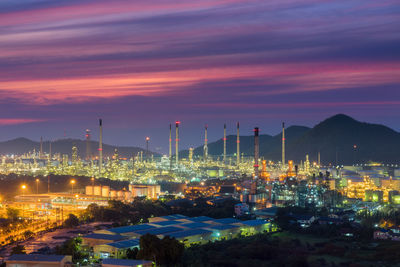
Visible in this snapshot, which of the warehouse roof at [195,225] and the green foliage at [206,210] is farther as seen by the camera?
the green foliage at [206,210]

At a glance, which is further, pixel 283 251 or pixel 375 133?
pixel 375 133

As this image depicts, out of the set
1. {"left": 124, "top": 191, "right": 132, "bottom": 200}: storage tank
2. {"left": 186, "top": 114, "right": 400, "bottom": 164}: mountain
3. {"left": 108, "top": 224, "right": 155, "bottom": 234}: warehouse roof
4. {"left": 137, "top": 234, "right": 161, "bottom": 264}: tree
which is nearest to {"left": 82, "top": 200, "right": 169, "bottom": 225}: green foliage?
{"left": 108, "top": 224, "right": 155, "bottom": 234}: warehouse roof

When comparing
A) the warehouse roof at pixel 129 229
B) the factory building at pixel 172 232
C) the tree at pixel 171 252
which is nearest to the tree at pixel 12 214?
the factory building at pixel 172 232

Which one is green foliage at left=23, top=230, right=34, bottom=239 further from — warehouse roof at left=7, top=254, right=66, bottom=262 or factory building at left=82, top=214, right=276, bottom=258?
warehouse roof at left=7, top=254, right=66, bottom=262


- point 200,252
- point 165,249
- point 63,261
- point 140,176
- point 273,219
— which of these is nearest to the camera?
point 63,261

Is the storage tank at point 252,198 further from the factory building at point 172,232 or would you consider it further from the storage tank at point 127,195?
the factory building at point 172,232

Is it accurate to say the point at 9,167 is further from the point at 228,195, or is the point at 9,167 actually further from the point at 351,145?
the point at 351,145

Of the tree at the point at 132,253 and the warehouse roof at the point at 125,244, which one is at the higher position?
the warehouse roof at the point at 125,244

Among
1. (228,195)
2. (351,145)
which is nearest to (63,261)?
(228,195)

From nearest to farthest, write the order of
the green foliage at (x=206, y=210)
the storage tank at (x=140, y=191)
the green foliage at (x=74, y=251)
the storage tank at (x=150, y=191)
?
the green foliage at (x=74, y=251)
the green foliage at (x=206, y=210)
the storage tank at (x=140, y=191)
the storage tank at (x=150, y=191)
